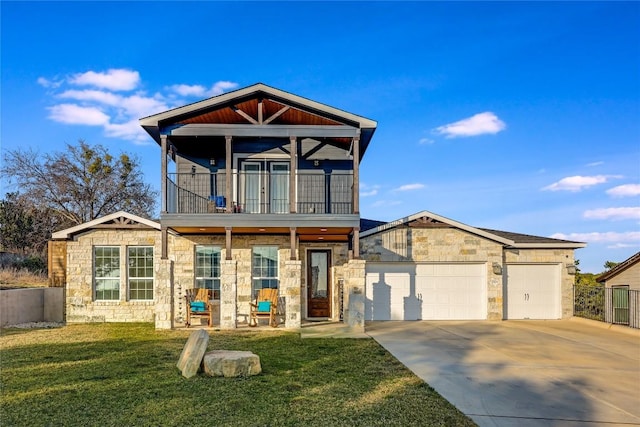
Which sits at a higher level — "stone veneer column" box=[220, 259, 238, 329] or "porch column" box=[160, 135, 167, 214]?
"porch column" box=[160, 135, 167, 214]

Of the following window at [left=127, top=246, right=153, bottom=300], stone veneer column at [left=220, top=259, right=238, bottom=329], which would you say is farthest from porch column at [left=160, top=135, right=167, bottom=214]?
window at [left=127, top=246, right=153, bottom=300]

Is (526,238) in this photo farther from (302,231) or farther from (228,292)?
(228,292)

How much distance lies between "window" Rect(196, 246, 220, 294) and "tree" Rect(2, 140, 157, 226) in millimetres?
16513

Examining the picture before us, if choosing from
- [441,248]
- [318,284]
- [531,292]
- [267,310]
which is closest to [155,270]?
[267,310]

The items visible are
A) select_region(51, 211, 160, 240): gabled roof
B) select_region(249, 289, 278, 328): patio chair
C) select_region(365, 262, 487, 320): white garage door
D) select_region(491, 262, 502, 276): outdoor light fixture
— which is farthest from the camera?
select_region(365, 262, 487, 320): white garage door

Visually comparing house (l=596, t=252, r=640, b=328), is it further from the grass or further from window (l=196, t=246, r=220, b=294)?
window (l=196, t=246, r=220, b=294)

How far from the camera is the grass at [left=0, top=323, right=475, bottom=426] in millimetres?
5648

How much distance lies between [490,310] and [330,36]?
10337 millimetres

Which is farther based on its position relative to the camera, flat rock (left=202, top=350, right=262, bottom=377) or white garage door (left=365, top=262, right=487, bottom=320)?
white garage door (left=365, top=262, right=487, bottom=320)

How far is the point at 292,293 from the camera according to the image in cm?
1327

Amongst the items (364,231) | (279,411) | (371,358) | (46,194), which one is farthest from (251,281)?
(46,194)

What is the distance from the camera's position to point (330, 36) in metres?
15.4

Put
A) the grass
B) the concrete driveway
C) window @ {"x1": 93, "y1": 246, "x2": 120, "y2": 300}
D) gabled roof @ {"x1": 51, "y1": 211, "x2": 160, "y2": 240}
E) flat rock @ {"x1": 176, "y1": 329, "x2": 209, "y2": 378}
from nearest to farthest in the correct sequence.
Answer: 1. the grass
2. the concrete driveway
3. flat rock @ {"x1": 176, "y1": 329, "x2": 209, "y2": 378}
4. gabled roof @ {"x1": 51, "y1": 211, "x2": 160, "y2": 240}
5. window @ {"x1": 93, "y1": 246, "x2": 120, "y2": 300}

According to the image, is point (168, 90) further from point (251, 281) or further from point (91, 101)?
point (251, 281)
